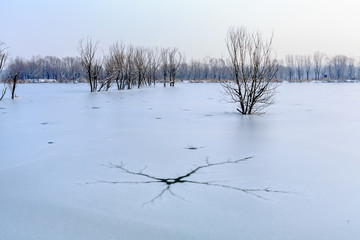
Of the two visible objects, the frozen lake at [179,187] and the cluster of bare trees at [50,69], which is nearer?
the frozen lake at [179,187]

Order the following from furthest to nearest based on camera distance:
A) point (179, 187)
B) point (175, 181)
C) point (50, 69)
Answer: point (50, 69) < point (175, 181) < point (179, 187)

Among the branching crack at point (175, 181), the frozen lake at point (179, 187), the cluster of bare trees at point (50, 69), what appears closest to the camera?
the frozen lake at point (179, 187)

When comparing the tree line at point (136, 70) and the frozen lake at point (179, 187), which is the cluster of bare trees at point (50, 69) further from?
the frozen lake at point (179, 187)

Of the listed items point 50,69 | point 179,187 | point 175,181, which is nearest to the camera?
point 179,187

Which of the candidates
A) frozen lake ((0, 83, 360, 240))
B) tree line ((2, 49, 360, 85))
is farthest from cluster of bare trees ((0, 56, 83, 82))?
frozen lake ((0, 83, 360, 240))

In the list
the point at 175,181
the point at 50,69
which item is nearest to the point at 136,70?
the point at 175,181

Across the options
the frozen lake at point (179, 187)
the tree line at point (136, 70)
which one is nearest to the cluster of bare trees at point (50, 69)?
the tree line at point (136, 70)

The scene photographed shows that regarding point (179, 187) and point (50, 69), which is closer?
point (179, 187)

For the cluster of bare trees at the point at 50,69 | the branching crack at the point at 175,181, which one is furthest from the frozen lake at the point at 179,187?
the cluster of bare trees at the point at 50,69

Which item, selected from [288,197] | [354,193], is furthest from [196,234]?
[354,193]

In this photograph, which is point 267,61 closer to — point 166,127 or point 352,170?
point 166,127

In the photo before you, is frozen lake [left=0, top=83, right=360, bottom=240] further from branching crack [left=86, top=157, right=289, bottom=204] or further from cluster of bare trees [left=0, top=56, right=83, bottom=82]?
cluster of bare trees [left=0, top=56, right=83, bottom=82]

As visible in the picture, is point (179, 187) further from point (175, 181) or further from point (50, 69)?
point (50, 69)

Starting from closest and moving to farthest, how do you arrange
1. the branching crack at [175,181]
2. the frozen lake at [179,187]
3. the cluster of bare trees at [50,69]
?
the frozen lake at [179,187], the branching crack at [175,181], the cluster of bare trees at [50,69]
